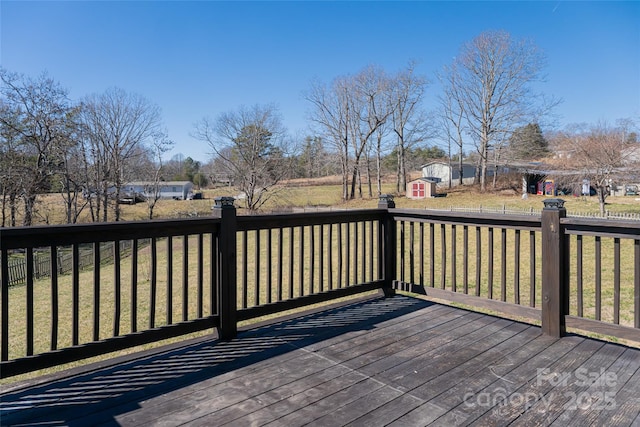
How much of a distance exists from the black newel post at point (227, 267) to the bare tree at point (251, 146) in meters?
19.0

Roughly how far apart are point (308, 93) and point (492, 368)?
86.3ft

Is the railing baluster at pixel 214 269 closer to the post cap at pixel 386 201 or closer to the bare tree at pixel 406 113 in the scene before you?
the post cap at pixel 386 201

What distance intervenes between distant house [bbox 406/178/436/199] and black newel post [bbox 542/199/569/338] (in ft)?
77.0

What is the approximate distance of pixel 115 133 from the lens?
20.2 m

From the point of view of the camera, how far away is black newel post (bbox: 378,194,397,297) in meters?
3.74

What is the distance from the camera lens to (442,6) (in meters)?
11.3

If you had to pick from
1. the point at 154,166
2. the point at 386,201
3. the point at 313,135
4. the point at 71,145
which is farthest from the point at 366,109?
the point at 386,201

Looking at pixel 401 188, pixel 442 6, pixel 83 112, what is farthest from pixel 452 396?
pixel 401 188

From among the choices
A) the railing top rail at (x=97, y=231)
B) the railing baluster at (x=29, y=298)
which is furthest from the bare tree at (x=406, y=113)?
the railing baluster at (x=29, y=298)

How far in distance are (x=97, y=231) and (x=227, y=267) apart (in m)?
0.82

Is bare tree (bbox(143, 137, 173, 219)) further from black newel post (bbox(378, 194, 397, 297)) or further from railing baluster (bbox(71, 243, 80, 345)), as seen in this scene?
railing baluster (bbox(71, 243, 80, 345))

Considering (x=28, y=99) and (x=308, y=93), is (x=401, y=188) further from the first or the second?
(x=28, y=99)

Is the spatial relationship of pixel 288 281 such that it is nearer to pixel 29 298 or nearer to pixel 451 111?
pixel 29 298

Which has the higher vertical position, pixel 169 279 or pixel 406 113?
pixel 406 113
